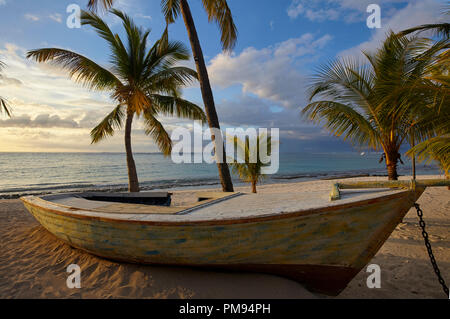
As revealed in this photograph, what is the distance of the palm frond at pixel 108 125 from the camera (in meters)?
8.86

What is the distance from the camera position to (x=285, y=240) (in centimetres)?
253

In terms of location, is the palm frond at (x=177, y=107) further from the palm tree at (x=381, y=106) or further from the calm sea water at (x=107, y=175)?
the calm sea water at (x=107, y=175)

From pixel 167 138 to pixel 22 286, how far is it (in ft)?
23.5

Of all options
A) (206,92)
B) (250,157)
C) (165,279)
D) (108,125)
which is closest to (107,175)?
(108,125)

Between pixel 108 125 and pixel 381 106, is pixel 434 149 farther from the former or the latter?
pixel 108 125

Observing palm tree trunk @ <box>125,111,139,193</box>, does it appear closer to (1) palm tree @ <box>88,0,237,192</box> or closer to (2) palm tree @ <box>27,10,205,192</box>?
(2) palm tree @ <box>27,10,205,192</box>

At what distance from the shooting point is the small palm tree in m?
10.1

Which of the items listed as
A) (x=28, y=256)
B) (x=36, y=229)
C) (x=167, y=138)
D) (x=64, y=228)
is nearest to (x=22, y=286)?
(x=64, y=228)

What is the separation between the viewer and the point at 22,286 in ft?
9.70

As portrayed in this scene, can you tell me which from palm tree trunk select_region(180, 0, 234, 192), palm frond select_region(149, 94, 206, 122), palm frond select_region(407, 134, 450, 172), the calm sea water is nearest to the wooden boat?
palm frond select_region(407, 134, 450, 172)

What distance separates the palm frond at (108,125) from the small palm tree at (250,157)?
508 cm

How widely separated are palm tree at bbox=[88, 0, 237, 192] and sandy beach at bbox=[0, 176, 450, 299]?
3547mm

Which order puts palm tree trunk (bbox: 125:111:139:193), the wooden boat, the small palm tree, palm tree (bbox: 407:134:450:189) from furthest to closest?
the small palm tree → palm tree trunk (bbox: 125:111:139:193) → palm tree (bbox: 407:134:450:189) → the wooden boat

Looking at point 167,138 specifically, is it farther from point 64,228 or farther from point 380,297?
point 380,297
